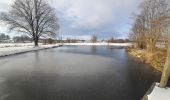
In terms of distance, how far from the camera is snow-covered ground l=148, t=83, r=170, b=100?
6989 mm

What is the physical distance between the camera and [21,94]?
8.36 m

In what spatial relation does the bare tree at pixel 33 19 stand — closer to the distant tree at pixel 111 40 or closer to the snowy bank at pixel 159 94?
the snowy bank at pixel 159 94

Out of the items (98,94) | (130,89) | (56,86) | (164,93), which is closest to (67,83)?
(56,86)

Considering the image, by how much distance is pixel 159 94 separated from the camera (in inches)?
287

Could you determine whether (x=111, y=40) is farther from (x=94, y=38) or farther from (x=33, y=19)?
(x=33, y=19)

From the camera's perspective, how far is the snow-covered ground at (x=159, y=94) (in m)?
6.99

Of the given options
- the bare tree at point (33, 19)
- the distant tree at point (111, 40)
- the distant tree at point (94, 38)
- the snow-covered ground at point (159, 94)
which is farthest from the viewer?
the distant tree at point (111, 40)

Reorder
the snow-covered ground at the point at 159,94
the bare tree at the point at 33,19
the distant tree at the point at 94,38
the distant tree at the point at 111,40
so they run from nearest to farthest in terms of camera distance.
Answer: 1. the snow-covered ground at the point at 159,94
2. the bare tree at the point at 33,19
3. the distant tree at the point at 94,38
4. the distant tree at the point at 111,40

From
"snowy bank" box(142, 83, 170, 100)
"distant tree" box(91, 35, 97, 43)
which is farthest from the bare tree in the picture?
"distant tree" box(91, 35, 97, 43)

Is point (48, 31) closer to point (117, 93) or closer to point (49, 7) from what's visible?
point (49, 7)

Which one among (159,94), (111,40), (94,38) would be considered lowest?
(111,40)

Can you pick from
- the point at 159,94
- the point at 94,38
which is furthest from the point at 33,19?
the point at 94,38

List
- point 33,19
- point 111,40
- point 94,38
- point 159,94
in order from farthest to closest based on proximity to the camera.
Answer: point 111,40, point 94,38, point 33,19, point 159,94

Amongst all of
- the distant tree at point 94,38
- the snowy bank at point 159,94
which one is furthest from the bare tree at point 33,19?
the distant tree at point 94,38
